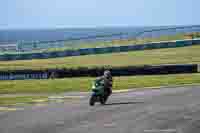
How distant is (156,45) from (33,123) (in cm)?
5329

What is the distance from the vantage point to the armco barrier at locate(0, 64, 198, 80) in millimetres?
44344

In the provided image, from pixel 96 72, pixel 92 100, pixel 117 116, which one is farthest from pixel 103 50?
pixel 117 116

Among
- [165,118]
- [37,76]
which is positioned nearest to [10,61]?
[37,76]

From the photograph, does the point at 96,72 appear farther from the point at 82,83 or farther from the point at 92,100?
the point at 92,100

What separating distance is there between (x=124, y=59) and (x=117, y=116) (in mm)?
43209

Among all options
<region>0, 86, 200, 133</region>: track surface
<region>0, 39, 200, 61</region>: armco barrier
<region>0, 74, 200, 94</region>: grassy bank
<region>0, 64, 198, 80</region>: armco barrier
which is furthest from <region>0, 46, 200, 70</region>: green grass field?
<region>0, 86, 200, 133</region>: track surface

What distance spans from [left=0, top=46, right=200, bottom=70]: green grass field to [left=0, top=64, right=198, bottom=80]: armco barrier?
951cm

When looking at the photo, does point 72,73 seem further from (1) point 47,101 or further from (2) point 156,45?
(2) point 156,45

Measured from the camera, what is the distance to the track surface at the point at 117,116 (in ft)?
64.4

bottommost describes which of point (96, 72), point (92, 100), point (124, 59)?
point (124, 59)

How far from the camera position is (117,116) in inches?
890

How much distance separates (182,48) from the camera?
72125mm

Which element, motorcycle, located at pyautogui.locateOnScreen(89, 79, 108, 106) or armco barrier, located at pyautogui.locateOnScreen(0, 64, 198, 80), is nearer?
motorcycle, located at pyautogui.locateOnScreen(89, 79, 108, 106)

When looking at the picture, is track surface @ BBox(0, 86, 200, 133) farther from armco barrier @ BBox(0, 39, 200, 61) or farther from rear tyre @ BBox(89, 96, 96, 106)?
armco barrier @ BBox(0, 39, 200, 61)
